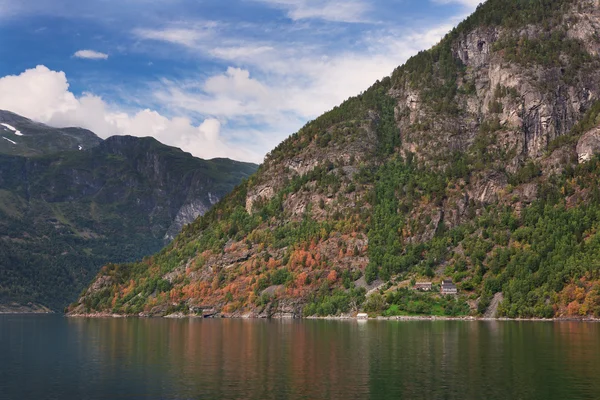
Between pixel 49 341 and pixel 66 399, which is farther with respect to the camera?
pixel 49 341

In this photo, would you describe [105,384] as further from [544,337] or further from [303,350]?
[544,337]

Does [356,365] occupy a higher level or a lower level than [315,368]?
higher

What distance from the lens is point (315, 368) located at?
10288 cm

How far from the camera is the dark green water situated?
Answer: 82.4 m

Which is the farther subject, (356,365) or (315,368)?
(356,365)

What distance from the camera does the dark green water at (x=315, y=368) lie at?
270ft

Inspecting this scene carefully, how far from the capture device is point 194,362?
373 ft

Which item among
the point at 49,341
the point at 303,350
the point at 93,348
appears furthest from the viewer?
the point at 49,341

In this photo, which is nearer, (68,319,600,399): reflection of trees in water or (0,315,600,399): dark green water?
(0,315,600,399): dark green water

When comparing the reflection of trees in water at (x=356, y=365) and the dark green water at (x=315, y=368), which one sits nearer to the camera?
the dark green water at (x=315, y=368)

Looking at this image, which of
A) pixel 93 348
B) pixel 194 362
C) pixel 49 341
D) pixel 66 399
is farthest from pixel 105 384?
pixel 49 341

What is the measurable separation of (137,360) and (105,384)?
27.7m

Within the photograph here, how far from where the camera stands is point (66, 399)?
3191 inches

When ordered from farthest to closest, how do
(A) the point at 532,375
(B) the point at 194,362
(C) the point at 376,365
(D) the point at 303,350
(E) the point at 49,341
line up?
(E) the point at 49,341, (D) the point at 303,350, (B) the point at 194,362, (C) the point at 376,365, (A) the point at 532,375
